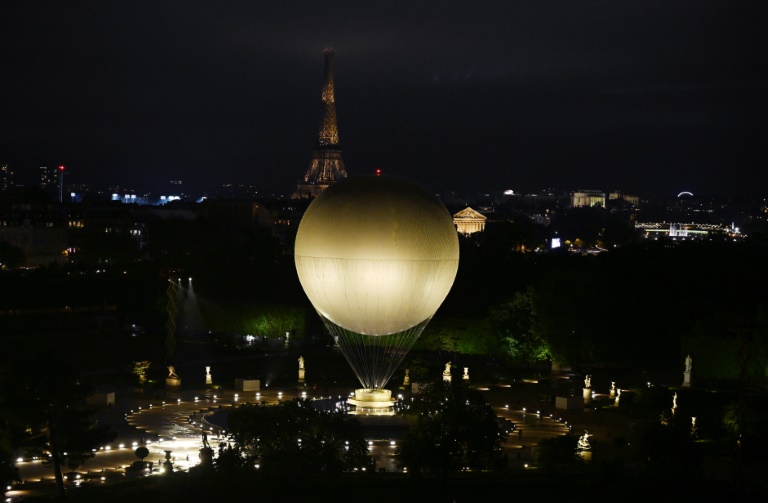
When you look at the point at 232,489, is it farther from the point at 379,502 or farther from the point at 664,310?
the point at 664,310

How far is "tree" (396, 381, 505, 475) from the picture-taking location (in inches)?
1088

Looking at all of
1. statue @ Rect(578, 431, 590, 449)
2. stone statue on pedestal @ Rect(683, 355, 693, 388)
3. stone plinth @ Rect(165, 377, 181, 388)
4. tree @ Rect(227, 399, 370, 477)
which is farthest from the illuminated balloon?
stone statue on pedestal @ Rect(683, 355, 693, 388)

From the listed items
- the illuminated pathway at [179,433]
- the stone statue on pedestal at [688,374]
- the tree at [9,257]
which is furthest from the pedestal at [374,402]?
the tree at [9,257]

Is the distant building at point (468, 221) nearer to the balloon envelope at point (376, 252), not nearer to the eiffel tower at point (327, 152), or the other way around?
the eiffel tower at point (327, 152)

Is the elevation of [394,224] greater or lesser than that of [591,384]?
greater

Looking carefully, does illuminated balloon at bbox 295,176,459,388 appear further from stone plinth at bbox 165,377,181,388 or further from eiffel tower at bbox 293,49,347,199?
eiffel tower at bbox 293,49,347,199

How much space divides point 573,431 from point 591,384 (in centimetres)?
926

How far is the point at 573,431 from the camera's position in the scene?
120 ft

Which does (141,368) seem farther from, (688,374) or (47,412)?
(688,374)

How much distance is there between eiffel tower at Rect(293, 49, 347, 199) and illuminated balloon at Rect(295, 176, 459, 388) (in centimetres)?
14008

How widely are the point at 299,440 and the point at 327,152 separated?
161 metres

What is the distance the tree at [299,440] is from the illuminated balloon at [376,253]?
22.5ft

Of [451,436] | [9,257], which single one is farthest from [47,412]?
[9,257]

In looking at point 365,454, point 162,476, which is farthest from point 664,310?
point 162,476
